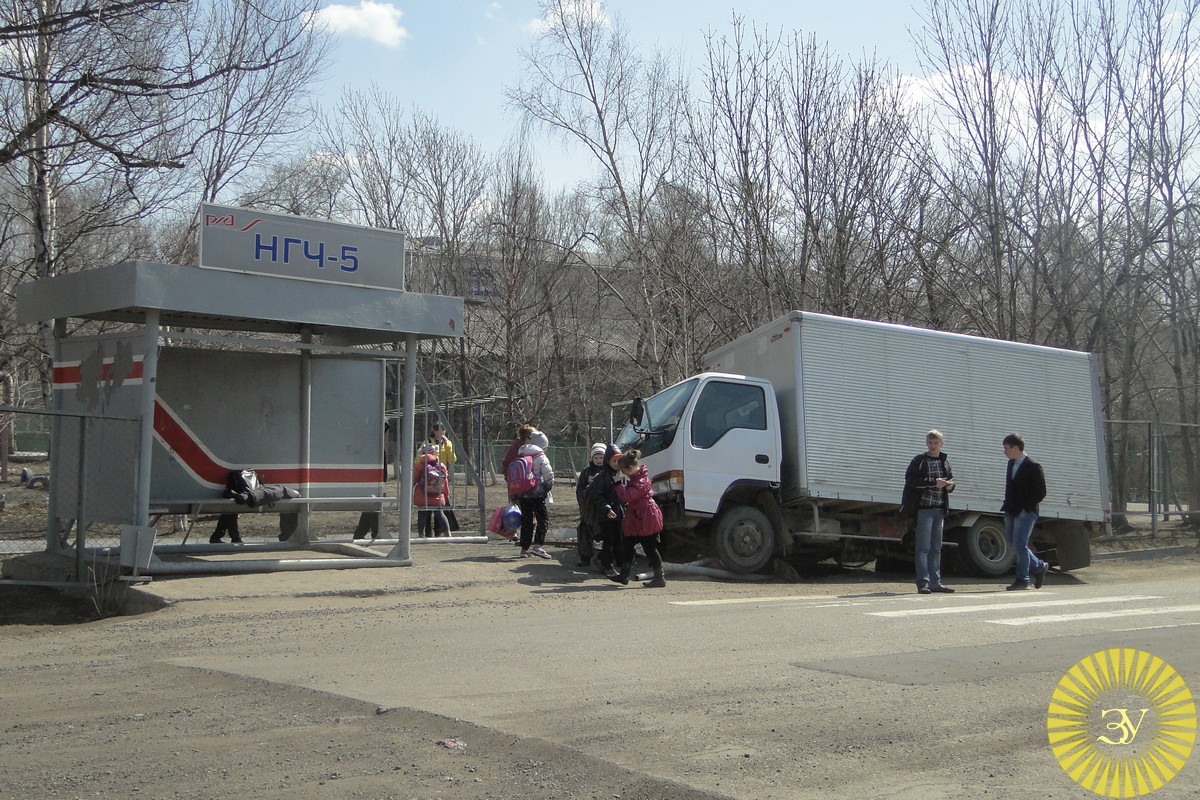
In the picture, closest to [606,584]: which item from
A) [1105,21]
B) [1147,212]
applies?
[1147,212]

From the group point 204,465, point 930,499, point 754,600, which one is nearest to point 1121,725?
point 754,600

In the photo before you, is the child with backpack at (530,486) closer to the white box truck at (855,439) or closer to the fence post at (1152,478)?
the white box truck at (855,439)

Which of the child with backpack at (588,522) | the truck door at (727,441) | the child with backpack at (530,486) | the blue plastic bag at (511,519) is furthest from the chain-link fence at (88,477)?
the truck door at (727,441)

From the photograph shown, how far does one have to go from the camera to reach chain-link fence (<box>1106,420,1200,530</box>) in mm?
20156

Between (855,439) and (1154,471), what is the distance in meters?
9.75

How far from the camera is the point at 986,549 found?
1491 cm

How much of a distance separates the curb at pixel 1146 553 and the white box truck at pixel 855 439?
295cm

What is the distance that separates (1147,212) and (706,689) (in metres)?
19.3

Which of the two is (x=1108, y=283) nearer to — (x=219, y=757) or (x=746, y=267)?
(x=746, y=267)

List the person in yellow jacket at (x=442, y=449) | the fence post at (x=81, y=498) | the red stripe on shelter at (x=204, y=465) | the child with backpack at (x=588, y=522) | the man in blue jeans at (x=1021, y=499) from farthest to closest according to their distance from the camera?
the person in yellow jacket at (x=442, y=449) → the child with backpack at (x=588, y=522) → the man in blue jeans at (x=1021, y=499) → the red stripe on shelter at (x=204, y=465) → the fence post at (x=81, y=498)

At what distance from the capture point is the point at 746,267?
22.9m

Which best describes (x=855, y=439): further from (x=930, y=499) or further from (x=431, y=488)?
(x=431, y=488)

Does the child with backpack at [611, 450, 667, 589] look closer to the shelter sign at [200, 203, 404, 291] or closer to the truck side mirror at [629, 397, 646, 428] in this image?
the truck side mirror at [629, 397, 646, 428]

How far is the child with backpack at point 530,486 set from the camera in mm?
13516
